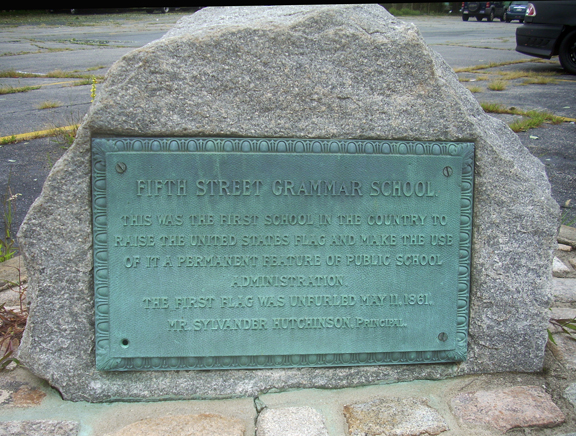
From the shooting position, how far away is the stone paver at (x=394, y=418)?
5.60 ft

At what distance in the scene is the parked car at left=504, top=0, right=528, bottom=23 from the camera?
18.4 metres

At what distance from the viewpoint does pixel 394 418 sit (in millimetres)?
1753

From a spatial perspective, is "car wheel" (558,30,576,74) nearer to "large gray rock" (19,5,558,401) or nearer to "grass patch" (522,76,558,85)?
"grass patch" (522,76,558,85)

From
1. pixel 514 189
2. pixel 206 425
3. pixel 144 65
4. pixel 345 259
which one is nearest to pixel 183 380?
pixel 206 425

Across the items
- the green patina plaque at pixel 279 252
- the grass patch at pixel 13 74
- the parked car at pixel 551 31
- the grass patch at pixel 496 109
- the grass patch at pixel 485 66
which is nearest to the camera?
the green patina plaque at pixel 279 252

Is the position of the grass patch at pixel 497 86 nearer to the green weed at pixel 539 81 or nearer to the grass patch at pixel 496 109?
the green weed at pixel 539 81

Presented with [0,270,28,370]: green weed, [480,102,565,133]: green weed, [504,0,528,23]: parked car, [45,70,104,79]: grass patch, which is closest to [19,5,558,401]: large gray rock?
[0,270,28,370]: green weed

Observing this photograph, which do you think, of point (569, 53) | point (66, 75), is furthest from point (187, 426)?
point (569, 53)

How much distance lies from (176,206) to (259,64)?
0.61 m

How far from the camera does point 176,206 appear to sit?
180cm

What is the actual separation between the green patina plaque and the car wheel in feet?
24.3

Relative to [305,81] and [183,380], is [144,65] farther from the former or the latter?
[183,380]

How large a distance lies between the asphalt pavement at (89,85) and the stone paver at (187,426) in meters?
2.21

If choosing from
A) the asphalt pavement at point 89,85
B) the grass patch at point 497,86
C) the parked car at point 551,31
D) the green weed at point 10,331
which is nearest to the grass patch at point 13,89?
the asphalt pavement at point 89,85
